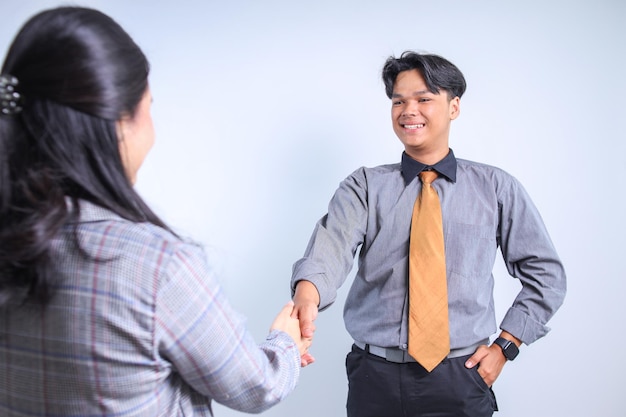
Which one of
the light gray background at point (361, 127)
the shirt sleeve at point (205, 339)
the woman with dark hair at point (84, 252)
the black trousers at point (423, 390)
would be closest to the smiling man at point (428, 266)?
the black trousers at point (423, 390)

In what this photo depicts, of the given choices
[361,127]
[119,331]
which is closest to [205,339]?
[119,331]

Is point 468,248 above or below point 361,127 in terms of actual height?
below

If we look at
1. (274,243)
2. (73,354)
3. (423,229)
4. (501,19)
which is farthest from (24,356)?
(501,19)

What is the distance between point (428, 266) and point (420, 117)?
0.50m

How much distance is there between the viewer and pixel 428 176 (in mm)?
1933

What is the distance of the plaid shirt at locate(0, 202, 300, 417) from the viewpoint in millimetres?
854

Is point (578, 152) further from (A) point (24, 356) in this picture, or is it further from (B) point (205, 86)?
(A) point (24, 356)

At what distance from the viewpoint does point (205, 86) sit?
8.71ft

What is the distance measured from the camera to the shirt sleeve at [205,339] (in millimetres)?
873

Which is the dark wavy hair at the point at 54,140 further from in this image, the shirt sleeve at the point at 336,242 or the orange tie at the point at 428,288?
the orange tie at the point at 428,288

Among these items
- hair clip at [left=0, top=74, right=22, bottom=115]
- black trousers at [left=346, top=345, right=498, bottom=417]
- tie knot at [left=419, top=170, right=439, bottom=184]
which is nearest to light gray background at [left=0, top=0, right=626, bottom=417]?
tie knot at [left=419, top=170, right=439, bottom=184]

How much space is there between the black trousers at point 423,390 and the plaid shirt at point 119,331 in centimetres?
96

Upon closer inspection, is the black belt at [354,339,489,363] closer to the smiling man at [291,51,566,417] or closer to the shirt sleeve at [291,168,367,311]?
the smiling man at [291,51,566,417]

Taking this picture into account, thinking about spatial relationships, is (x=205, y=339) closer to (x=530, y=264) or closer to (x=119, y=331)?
(x=119, y=331)
